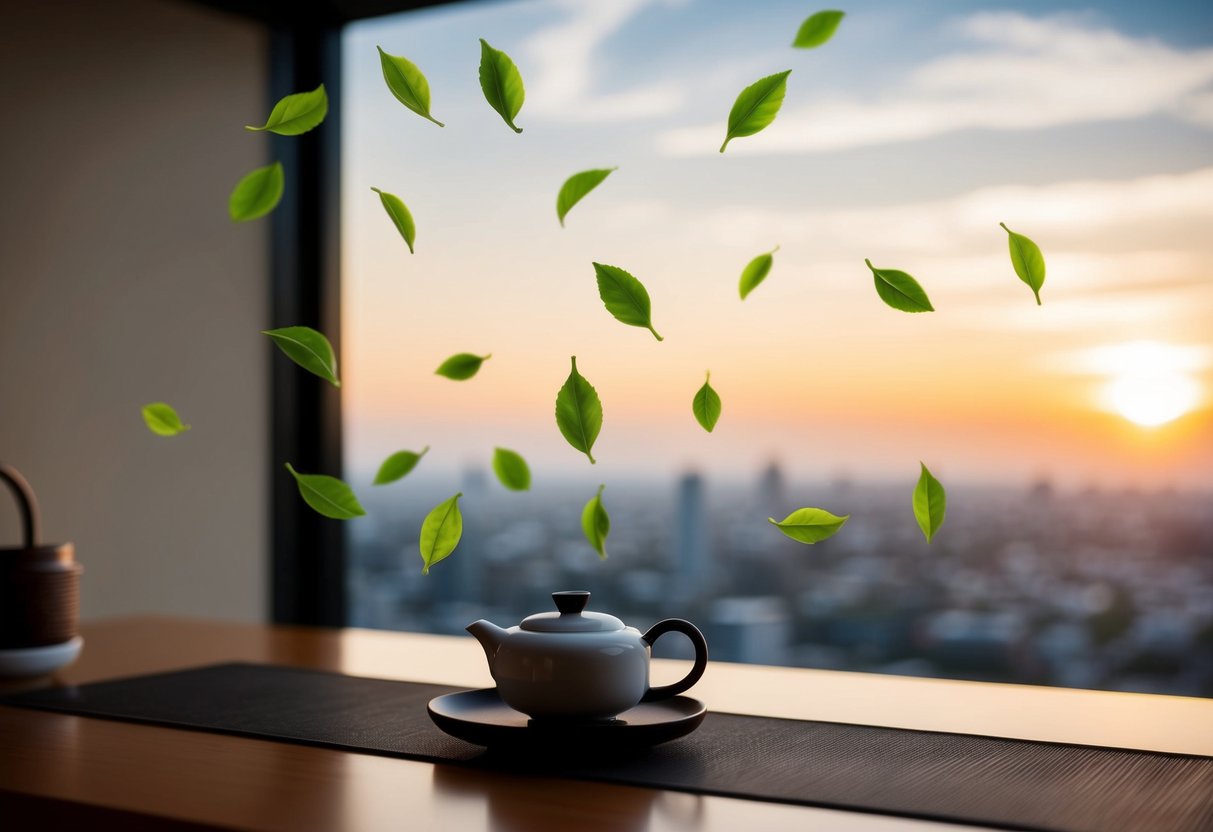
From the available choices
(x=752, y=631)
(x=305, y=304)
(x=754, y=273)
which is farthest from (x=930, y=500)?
(x=305, y=304)

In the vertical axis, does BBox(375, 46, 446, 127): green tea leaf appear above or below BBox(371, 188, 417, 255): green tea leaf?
above

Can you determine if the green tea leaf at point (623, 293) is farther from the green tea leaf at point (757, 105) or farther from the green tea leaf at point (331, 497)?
the green tea leaf at point (331, 497)

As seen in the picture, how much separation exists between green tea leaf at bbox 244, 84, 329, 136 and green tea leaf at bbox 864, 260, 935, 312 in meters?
0.41

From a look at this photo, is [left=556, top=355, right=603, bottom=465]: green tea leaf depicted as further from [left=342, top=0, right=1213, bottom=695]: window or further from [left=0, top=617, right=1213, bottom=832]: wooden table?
[left=342, top=0, right=1213, bottom=695]: window

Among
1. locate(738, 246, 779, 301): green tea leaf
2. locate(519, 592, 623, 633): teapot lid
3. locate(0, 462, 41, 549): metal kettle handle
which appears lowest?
locate(519, 592, 623, 633): teapot lid

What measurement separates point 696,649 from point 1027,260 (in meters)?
0.45

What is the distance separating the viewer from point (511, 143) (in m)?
3.01

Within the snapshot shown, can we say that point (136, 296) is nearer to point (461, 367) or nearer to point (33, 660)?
point (33, 660)

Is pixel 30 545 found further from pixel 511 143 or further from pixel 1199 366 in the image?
pixel 1199 366

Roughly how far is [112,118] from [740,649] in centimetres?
175

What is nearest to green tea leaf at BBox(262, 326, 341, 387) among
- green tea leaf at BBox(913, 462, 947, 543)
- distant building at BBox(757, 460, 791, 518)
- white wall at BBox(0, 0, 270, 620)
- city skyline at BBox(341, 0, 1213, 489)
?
green tea leaf at BBox(913, 462, 947, 543)

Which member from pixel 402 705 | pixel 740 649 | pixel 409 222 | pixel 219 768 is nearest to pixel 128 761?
pixel 219 768

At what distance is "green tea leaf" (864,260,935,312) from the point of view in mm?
882

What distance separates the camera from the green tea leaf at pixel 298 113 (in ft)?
3.03
